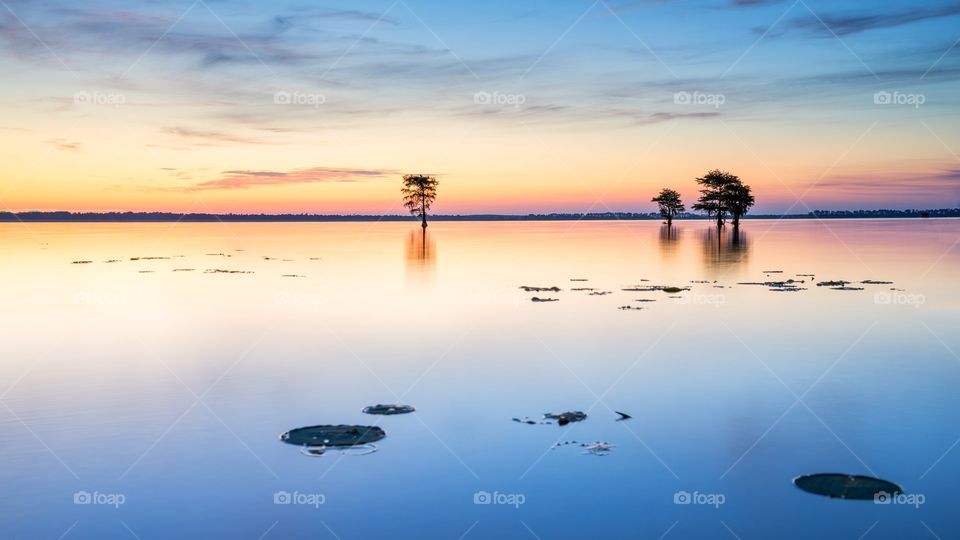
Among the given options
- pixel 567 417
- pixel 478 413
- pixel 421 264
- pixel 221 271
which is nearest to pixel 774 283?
pixel 421 264

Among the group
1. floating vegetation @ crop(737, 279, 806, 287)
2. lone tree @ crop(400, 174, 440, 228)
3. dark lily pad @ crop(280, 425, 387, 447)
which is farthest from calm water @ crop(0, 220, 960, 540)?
lone tree @ crop(400, 174, 440, 228)

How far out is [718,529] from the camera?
9141 millimetres

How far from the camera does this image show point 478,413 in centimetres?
1380

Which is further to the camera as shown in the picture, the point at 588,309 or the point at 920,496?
the point at 588,309

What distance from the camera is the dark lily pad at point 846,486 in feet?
32.5

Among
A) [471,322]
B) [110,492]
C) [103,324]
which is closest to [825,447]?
[110,492]

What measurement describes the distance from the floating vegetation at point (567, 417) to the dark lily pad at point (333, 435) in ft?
9.06

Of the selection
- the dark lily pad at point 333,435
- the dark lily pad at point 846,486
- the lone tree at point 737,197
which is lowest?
the dark lily pad at point 846,486

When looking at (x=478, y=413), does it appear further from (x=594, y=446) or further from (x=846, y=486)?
(x=846, y=486)

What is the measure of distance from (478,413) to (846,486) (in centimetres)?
588

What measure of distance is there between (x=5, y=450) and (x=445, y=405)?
681cm

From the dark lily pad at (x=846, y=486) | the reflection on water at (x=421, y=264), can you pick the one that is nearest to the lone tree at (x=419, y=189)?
the reflection on water at (x=421, y=264)

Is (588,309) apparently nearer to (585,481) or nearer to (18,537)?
(585,481)

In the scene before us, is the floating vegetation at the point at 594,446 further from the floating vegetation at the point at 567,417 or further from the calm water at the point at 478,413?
the floating vegetation at the point at 567,417
